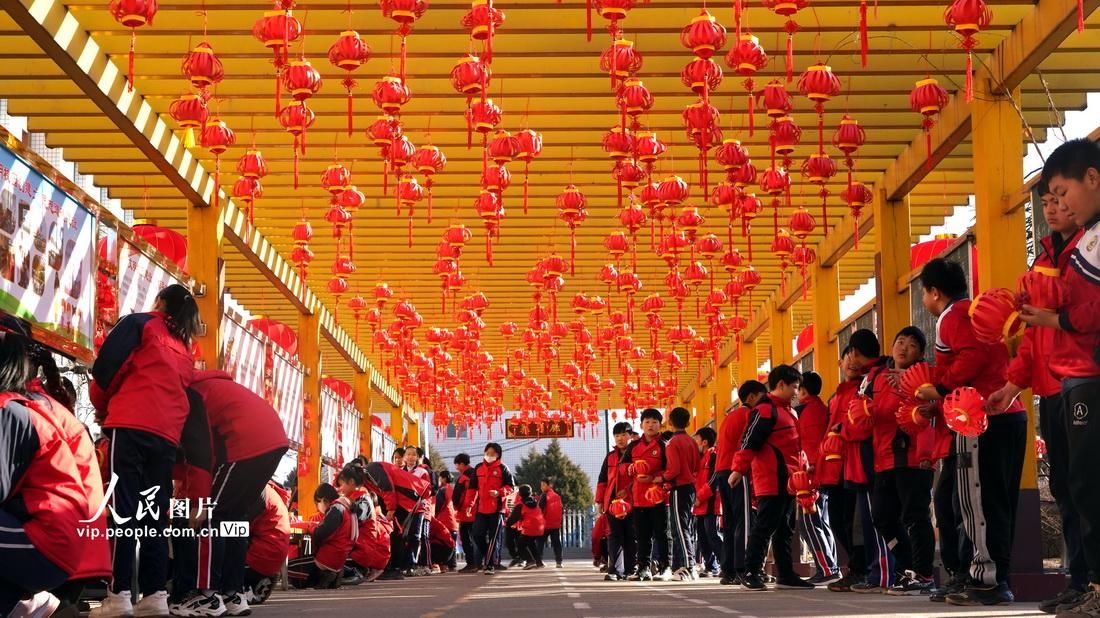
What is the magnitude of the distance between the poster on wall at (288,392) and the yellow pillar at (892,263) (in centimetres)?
879

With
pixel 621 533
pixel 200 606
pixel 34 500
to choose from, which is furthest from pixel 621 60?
pixel 621 533

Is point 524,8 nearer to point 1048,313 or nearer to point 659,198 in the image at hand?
point 659,198

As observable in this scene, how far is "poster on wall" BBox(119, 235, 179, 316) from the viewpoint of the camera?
13.0 meters

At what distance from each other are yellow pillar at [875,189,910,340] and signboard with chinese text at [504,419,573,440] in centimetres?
2294

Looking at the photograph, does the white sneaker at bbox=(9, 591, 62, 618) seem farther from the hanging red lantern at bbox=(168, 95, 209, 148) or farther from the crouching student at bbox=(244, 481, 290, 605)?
the hanging red lantern at bbox=(168, 95, 209, 148)

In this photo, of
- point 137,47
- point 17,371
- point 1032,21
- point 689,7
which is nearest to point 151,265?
point 137,47

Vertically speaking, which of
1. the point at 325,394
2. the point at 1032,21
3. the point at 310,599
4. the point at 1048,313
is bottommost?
the point at 310,599

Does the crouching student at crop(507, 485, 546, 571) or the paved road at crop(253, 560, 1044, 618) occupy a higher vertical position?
the crouching student at crop(507, 485, 546, 571)

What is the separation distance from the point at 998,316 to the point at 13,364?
12.2ft

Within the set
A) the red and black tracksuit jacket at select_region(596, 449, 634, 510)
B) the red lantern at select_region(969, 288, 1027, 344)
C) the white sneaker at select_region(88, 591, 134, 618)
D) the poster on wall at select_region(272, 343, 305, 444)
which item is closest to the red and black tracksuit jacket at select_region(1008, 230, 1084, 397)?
the red lantern at select_region(969, 288, 1027, 344)

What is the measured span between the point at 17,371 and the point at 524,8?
8.10 meters

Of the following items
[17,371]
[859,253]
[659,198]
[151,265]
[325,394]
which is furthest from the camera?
[325,394]

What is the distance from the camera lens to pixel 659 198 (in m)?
13.1

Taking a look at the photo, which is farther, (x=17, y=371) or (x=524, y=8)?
(x=524, y=8)
